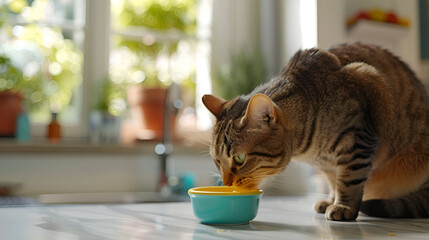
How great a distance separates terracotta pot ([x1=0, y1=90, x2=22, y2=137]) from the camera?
2422 millimetres

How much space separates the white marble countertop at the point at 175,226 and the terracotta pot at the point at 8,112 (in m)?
1.19

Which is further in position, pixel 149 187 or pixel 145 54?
pixel 145 54

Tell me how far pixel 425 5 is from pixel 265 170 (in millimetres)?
2288

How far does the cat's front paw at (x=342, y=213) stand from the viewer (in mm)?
1145

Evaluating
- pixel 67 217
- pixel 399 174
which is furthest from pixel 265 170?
pixel 67 217

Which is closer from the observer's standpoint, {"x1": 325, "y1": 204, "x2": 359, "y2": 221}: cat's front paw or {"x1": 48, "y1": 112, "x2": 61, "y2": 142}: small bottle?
{"x1": 325, "y1": 204, "x2": 359, "y2": 221}: cat's front paw

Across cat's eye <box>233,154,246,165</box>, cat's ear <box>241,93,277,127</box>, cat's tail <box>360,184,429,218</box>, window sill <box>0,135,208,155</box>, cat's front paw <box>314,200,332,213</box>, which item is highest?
cat's ear <box>241,93,277,127</box>

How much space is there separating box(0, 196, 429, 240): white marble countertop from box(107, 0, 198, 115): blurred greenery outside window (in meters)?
1.48

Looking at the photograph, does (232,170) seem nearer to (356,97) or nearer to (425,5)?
(356,97)

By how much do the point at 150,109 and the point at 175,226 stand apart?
178 cm

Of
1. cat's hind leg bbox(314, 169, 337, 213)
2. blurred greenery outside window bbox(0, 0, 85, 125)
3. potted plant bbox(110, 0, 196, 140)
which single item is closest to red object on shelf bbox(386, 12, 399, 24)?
potted plant bbox(110, 0, 196, 140)

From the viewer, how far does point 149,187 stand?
2.62m

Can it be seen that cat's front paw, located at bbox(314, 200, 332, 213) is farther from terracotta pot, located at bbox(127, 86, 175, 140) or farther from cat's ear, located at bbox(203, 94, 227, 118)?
terracotta pot, located at bbox(127, 86, 175, 140)

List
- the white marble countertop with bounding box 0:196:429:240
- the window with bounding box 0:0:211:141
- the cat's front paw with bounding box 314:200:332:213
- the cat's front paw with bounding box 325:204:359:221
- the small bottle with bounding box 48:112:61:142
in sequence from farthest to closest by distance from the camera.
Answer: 1. the window with bounding box 0:0:211:141
2. the small bottle with bounding box 48:112:61:142
3. the cat's front paw with bounding box 314:200:332:213
4. the cat's front paw with bounding box 325:204:359:221
5. the white marble countertop with bounding box 0:196:429:240
